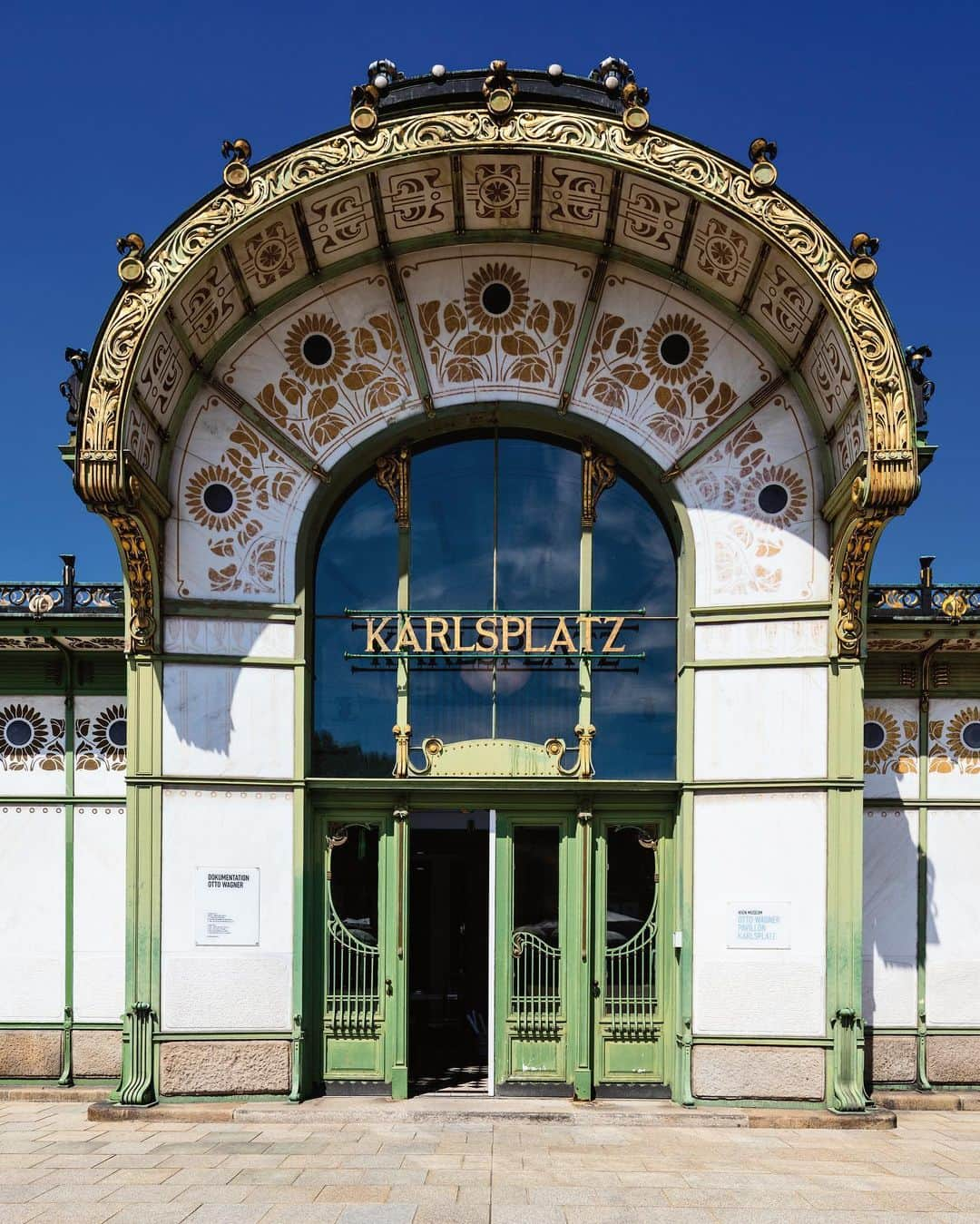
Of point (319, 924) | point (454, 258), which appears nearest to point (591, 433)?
point (454, 258)

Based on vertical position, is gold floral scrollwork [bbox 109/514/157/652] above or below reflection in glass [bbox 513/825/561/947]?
above

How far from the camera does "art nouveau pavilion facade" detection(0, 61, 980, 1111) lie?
10828mm

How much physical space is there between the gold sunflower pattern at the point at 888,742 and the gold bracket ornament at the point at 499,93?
267 inches

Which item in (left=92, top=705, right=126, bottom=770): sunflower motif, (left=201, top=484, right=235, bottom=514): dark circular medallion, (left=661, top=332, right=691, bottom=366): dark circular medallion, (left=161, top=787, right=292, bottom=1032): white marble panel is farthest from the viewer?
(left=92, top=705, right=126, bottom=770): sunflower motif

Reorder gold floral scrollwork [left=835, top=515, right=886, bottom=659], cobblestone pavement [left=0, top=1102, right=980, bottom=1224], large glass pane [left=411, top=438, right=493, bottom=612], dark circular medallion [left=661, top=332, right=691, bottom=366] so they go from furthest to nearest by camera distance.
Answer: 1. large glass pane [left=411, top=438, right=493, bottom=612]
2. dark circular medallion [left=661, top=332, right=691, bottom=366]
3. gold floral scrollwork [left=835, top=515, right=886, bottom=659]
4. cobblestone pavement [left=0, top=1102, right=980, bottom=1224]

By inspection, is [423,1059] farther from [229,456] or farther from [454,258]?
[454,258]

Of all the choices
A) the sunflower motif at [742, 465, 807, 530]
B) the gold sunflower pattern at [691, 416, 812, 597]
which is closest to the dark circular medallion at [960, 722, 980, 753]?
the gold sunflower pattern at [691, 416, 812, 597]

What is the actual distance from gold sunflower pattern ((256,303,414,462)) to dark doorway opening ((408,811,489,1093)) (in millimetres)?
4058

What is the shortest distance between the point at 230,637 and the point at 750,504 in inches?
208

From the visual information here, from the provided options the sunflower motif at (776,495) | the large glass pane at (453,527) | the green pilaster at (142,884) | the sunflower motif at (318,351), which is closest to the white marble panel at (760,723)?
the sunflower motif at (776,495)

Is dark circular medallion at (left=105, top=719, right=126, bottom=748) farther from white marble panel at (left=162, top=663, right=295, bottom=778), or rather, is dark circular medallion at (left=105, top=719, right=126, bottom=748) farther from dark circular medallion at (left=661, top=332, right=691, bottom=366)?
dark circular medallion at (left=661, top=332, right=691, bottom=366)

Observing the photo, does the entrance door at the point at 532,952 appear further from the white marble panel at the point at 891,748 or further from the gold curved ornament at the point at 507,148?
the gold curved ornament at the point at 507,148

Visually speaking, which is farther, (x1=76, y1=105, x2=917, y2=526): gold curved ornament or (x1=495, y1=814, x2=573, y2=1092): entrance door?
(x1=495, y1=814, x2=573, y2=1092): entrance door

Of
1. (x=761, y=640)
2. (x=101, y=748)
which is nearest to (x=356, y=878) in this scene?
(x=101, y=748)
